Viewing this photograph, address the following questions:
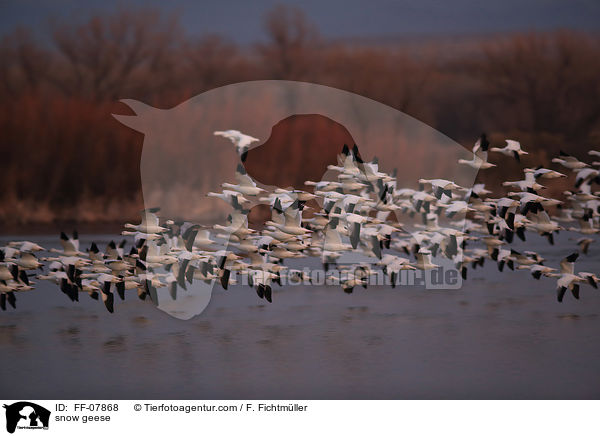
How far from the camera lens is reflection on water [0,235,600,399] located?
5.99m

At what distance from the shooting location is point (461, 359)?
6.59m

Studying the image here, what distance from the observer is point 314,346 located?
6.96 m

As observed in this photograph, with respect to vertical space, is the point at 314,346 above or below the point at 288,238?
below

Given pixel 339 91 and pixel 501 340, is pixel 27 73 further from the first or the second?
pixel 501 340
